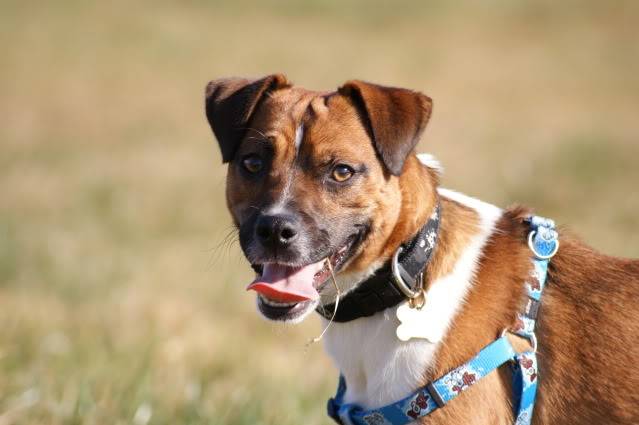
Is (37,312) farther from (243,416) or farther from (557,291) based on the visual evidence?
(557,291)

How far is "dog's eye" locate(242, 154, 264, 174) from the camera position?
174 inches

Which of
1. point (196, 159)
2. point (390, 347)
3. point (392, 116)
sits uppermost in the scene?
point (392, 116)

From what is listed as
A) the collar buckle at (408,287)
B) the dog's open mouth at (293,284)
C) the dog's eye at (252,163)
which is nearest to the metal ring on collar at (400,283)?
the collar buckle at (408,287)

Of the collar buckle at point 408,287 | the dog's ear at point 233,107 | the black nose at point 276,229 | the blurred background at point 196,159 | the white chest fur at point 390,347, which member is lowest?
the blurred background at point 196,159

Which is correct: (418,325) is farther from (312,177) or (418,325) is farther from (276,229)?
(312,177)

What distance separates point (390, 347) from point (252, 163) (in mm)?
1161

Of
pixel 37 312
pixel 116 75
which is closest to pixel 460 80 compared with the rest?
pixel 116 75

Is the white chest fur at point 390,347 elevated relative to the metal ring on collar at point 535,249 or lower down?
lower down

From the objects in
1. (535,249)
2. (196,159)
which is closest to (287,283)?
(535,249)

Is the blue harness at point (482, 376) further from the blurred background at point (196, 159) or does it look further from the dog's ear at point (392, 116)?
the blurred background at point (196, 159)

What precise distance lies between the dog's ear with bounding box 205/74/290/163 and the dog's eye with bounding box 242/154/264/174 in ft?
0.42

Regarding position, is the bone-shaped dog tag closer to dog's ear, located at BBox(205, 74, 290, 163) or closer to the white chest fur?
the white chest fur

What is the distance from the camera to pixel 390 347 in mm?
3975

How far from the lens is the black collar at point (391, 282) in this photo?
397 centimetres
